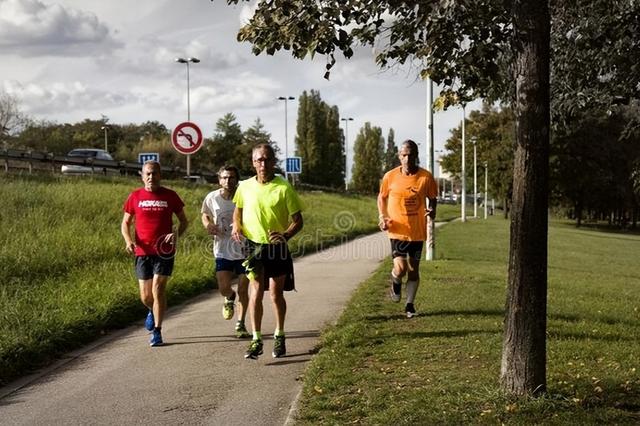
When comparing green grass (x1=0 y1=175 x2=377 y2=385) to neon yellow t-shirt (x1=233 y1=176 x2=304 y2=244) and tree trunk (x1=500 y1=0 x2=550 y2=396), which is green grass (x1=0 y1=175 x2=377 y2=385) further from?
tree trunk (x1=500 y1=0 x2=550 y2=396)

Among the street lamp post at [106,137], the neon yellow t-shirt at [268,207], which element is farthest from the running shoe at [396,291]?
the street lamp post at [106,137]

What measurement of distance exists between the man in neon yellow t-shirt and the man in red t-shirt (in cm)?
109

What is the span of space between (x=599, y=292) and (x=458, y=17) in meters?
8.61

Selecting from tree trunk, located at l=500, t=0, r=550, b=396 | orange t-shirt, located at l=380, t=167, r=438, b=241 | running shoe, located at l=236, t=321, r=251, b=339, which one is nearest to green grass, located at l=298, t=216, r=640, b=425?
tree trunk, located at l=500, t=0, r=550, b=396

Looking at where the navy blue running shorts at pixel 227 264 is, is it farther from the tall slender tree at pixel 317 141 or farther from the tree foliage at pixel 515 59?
the tall slender tree at pixel 317 141

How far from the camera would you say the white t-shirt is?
300 inches

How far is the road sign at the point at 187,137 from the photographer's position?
1385cm

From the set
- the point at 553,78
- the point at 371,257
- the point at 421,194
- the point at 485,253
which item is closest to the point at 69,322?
the point at 421,194

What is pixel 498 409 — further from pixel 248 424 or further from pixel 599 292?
pixel 599 292

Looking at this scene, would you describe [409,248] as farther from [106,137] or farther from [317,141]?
[106,137]

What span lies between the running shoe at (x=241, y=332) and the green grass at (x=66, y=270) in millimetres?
1699

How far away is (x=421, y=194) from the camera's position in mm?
8023

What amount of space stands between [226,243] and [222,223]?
9.4 inches

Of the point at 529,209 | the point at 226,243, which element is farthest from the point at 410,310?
the point at 529,209
